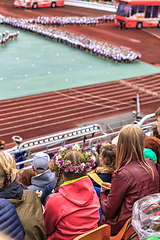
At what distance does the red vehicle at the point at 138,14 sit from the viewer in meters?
28.5

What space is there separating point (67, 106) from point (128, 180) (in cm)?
1149

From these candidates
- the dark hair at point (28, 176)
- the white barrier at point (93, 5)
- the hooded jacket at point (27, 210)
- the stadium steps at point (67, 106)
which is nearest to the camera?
the hooded jacket at point (27, 210)

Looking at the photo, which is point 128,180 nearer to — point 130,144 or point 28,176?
point 130,144

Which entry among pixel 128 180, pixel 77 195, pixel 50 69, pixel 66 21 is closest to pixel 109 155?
pixel 128 180

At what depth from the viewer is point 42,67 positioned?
1869cm

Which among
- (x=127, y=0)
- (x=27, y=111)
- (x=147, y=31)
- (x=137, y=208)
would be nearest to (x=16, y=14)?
(x=127, y=0)

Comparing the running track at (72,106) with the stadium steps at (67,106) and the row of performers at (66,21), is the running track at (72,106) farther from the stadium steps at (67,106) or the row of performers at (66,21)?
the row of performers at (66,21)

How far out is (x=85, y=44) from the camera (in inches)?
861

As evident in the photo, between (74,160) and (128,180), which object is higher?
(74,160)

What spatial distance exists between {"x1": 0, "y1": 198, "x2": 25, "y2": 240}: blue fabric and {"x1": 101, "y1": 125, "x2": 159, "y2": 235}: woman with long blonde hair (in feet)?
2.87

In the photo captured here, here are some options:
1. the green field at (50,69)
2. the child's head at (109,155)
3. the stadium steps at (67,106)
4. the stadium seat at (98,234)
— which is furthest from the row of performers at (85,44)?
the stadium seat at (98,234)

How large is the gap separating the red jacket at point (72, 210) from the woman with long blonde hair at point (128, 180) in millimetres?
192

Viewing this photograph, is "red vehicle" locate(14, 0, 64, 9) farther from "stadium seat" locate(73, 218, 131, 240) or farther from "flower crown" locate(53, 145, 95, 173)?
"stadium seat" locate(73, 218, 131, 240)

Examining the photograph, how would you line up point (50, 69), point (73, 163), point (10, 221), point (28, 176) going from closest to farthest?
point (10, 221) → point (73, 163) → point (28, 176) → point (50, 69)
